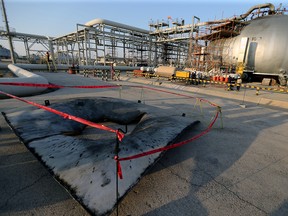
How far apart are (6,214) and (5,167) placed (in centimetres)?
136

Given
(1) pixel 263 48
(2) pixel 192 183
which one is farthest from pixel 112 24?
(2) pixel 192 183

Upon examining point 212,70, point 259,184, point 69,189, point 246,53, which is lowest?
point 259,184

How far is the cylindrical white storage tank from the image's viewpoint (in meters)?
16.5

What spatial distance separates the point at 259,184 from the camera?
3109mm

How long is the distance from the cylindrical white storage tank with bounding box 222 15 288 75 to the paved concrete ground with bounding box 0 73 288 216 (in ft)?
55.0

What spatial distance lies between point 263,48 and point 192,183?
67.3ft

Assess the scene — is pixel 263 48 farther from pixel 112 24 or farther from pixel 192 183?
pixel 112 24

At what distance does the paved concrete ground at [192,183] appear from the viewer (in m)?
2.47

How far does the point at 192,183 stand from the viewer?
3.04 m

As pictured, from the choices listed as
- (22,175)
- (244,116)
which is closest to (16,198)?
(22,175)

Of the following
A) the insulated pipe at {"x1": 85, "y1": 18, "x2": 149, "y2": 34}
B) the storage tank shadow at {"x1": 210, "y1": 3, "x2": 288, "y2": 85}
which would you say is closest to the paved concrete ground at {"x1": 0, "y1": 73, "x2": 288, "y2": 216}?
the storage tank shadow at {"x1": 210, "y1": 3, "x2": 288, "y2": 85}

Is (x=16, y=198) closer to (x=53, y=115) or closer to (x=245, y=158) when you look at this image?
(x=53, y=115)

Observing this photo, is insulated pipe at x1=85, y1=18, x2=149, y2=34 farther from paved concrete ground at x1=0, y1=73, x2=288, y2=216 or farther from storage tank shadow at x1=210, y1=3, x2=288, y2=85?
paved concrete ground at x1=0, y1=73, x2=288, y2=216

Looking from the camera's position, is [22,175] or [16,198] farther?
[22,175]
